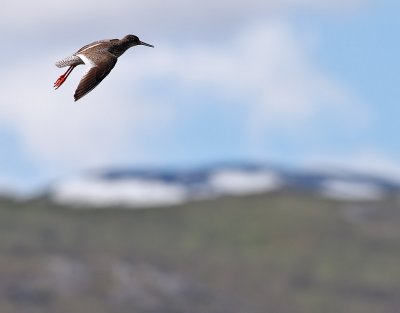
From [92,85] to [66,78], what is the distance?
476cm

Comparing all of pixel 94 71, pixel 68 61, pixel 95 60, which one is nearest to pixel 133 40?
pixel 68 61

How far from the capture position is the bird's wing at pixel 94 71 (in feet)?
114

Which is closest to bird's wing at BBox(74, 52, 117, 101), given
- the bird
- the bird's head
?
the bird

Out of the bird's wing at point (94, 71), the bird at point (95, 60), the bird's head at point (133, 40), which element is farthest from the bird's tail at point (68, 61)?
the bird's head at point (133, 40)

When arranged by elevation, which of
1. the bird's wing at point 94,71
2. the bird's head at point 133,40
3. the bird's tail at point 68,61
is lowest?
the bird's wing at point 94,71

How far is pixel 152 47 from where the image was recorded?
38594 millimetres

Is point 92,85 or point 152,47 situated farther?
point 152,47

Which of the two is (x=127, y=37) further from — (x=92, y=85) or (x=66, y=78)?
(x=92, y=85)

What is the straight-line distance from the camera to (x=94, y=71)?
36000 mm

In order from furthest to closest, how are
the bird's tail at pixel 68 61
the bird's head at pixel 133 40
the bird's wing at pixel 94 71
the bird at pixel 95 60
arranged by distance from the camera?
the bird's head at pixel 133 40, the bird's tail at pixel 68 61, the bird at pixel 95 60, the bird's wing at pixel 94 71

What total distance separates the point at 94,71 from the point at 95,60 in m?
1.13

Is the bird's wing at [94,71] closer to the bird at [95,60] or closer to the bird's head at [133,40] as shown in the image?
the bird at [95,60]

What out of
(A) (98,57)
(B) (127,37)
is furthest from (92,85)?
(B) (127,37)

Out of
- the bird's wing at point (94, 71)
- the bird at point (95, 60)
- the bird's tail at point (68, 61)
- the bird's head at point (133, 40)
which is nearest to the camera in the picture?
the bird's wing at point (94, 71)
